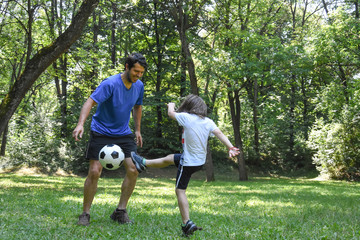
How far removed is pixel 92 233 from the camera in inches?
158

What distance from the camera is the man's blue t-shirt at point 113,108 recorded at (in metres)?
4.46

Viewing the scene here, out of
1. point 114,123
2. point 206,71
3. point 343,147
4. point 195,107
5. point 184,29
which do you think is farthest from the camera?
point 343,147

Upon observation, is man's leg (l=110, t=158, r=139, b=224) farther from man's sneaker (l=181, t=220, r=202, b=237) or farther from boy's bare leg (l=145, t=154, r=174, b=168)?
man's sneaker (l=181, t=220, r=202, b=237)

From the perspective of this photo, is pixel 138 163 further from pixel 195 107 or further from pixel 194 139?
pixel 195 107

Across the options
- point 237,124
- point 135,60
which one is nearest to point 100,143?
point 135,60

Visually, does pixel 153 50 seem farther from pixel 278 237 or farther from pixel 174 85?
pixel 278 237

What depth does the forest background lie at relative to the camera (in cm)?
1310

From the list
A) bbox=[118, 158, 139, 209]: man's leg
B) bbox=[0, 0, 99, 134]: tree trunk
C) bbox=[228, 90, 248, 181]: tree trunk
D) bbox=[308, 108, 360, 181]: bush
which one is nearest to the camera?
bbox=[118, 158, 139, 209]: man's leg

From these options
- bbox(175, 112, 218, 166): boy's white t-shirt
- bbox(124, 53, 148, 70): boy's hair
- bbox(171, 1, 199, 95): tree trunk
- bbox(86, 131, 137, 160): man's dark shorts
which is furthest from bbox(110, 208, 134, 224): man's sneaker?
bbox(171, 1, 199, 95): tree trunk

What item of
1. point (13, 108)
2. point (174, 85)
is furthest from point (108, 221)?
point (174, 85)

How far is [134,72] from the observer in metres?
4.53

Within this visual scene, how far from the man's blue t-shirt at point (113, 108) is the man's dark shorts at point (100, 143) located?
6cm

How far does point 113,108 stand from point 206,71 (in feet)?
41.4

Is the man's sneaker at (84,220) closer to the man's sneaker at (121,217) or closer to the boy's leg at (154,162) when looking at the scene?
the man's sneaker at (121,217)
